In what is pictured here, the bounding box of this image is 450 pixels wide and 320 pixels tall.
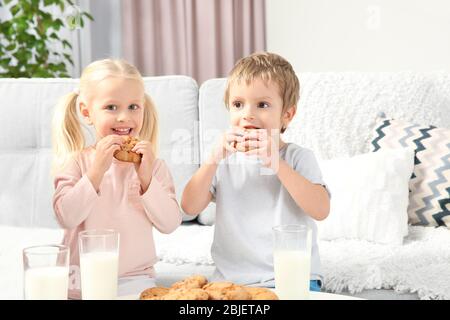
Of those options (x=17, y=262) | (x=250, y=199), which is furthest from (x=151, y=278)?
(x=17, y=262)

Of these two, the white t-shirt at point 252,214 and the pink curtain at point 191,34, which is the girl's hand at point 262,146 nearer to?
the white t-shirt at point 252,214

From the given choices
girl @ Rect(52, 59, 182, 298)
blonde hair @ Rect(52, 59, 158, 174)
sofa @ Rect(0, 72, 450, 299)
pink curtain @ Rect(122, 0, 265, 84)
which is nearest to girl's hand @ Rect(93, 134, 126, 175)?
girl @ Rect(52, 59, 182, 298)

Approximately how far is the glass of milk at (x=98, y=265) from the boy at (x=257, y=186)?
465 millimetres

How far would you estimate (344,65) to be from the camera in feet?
11.6

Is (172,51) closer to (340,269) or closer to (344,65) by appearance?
(344,65)

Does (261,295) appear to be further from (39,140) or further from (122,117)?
(39,140)

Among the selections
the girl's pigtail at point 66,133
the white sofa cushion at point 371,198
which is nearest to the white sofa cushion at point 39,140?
the white sofa cushion at point 371,198

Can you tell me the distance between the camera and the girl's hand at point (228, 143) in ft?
4.52

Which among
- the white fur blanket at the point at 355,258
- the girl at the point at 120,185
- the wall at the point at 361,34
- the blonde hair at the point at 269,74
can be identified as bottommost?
the white fur blanket at the point at 355,258

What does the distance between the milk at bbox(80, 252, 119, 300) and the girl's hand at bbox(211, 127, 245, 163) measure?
452 millimetres

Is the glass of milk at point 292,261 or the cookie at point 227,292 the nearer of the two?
the cookie at point 227,292

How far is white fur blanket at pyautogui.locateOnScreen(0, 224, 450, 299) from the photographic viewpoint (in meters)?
1.54

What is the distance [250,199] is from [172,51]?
7.86 ft
